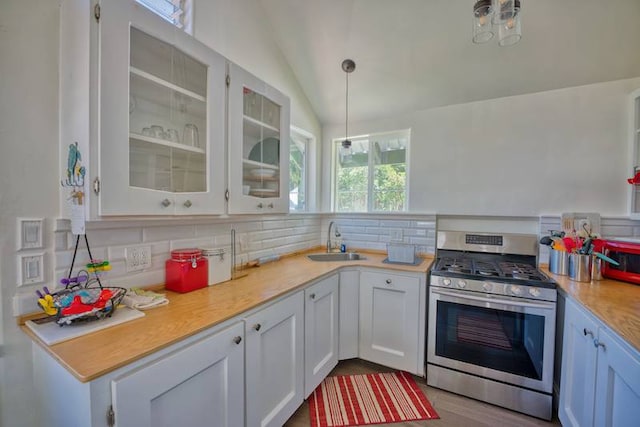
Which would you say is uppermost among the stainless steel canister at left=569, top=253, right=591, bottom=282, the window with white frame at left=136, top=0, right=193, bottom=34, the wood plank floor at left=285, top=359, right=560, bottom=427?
the window with white frame at left=136, top=0, right=193, bottom=34

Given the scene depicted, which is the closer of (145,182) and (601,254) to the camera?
(145,182)

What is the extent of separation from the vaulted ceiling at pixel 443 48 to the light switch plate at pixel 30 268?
2.18 m

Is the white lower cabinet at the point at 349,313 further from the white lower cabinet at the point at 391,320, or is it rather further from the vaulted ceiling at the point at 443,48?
the vaulted ceiling at the point at 443,48

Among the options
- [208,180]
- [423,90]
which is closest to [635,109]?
[423,90]

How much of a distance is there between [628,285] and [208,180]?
101 inches

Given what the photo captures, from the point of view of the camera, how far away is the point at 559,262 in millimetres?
1918

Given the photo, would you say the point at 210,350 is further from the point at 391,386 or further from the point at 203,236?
the point at 391,386

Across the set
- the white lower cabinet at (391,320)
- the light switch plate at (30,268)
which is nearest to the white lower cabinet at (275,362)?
the white lower cabinet at (391,320)

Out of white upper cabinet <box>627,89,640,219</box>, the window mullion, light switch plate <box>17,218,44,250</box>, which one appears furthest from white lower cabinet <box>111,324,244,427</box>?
white upper cabinet <box>627,89,640,219</box>

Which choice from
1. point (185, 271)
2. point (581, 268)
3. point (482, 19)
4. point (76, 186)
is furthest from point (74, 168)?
point (581, 268)

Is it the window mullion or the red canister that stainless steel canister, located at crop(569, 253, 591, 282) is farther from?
the red canister

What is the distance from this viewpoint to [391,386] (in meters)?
2.04

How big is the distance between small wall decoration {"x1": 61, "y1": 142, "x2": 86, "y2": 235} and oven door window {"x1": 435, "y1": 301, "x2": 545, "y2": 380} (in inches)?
82.7

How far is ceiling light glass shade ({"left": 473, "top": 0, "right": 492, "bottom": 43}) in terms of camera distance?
4.22 feet
